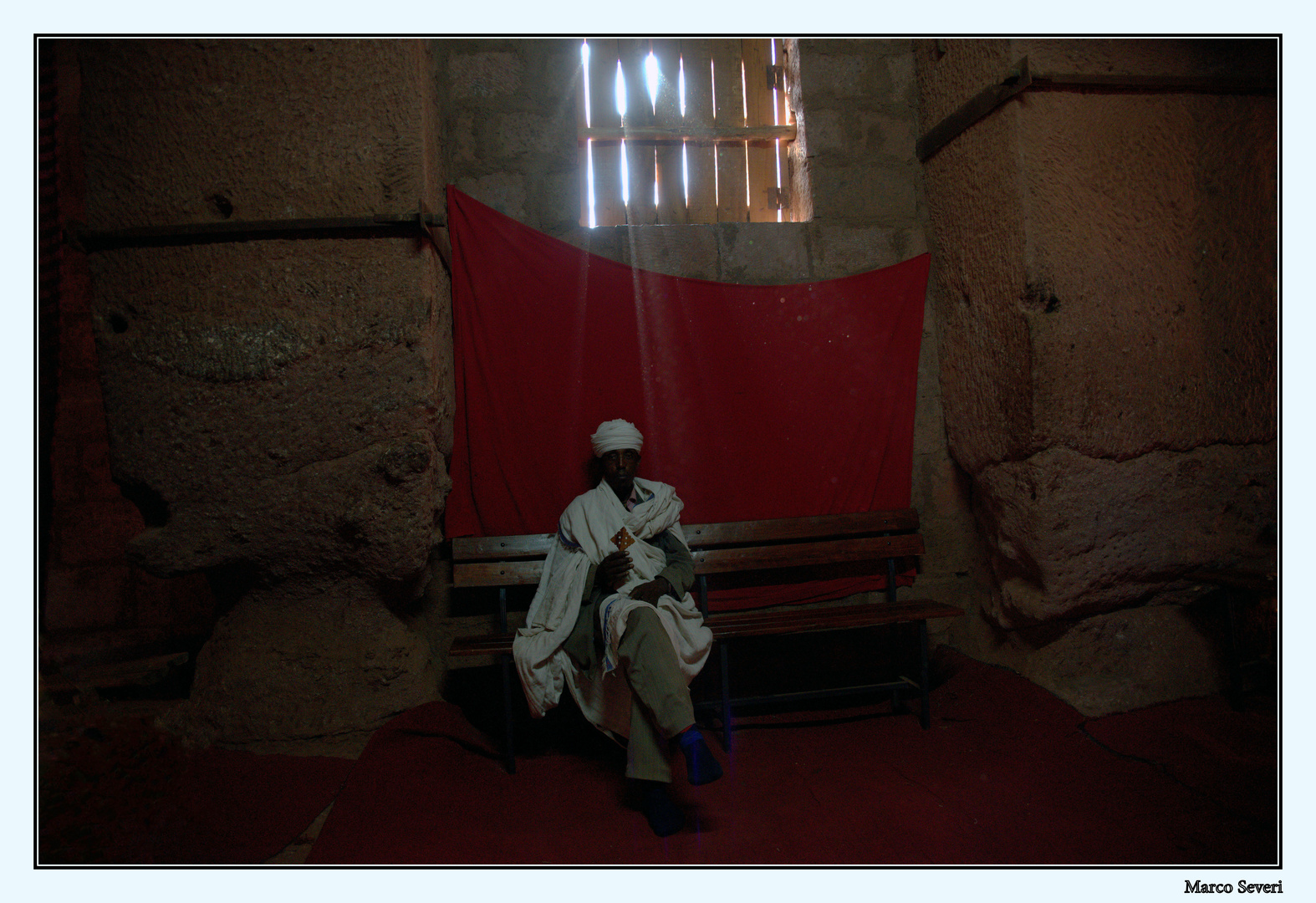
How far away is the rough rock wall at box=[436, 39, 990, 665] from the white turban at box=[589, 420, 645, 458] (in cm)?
88

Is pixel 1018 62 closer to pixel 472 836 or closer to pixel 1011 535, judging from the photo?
pixel 1011 535

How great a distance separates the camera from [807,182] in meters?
3.26

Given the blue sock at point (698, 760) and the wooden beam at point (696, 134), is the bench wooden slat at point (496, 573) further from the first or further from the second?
the wooden beam at point (696, 134)

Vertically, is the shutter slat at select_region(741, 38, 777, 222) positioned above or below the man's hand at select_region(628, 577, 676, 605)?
above

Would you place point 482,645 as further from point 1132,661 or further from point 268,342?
point 1132,661

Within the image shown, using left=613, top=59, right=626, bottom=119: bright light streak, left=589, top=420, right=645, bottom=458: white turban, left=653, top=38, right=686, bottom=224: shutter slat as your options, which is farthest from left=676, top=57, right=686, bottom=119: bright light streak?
left=589, top=420, right=645, bottom=458: white turban

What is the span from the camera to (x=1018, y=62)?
2.63 meters

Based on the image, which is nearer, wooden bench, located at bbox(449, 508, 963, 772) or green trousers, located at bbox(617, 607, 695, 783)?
green trousers, located at bbox(617, 607, 695, 783)

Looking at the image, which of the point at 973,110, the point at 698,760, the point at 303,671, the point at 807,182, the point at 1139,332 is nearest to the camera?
the point at 698,760

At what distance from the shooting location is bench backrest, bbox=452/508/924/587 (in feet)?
8.92

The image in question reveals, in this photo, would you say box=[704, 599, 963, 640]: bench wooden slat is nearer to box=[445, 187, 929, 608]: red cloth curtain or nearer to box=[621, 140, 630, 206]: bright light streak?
box=[445, 187, 929, 608]: red cloth curtain

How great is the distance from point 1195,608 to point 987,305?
148 centimetres

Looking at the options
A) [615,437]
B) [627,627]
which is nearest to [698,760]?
[627,627]

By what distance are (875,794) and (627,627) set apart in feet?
3.15
